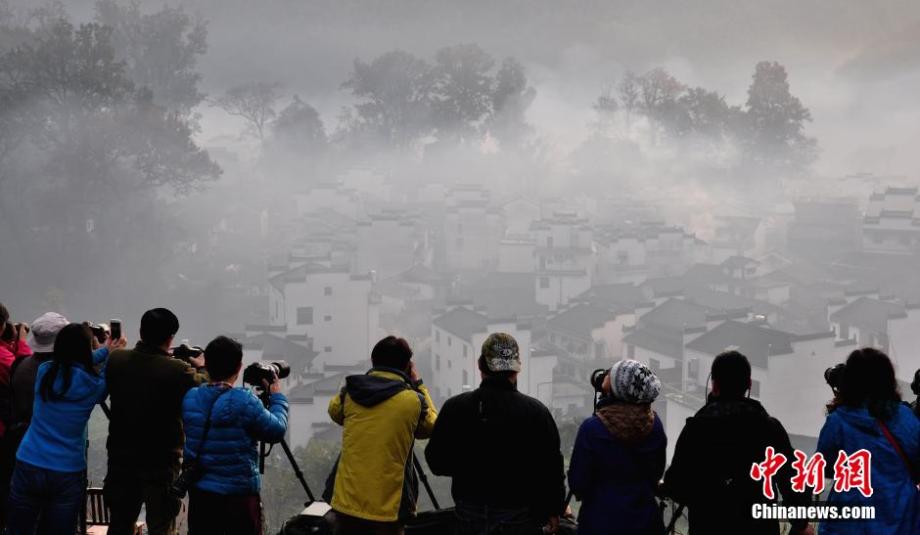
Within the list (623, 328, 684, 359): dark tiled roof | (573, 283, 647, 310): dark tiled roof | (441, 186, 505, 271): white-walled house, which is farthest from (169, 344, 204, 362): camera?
(441, 186, 505, 271): white-walled house

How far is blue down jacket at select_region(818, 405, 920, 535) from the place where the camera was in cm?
236

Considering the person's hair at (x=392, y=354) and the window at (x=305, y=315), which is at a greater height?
the window at (x=305, y=315)

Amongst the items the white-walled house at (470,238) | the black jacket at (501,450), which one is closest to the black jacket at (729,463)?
the black jacket at (501,450)

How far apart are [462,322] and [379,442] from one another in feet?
59.3

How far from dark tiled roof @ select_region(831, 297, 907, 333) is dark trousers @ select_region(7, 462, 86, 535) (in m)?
23.2

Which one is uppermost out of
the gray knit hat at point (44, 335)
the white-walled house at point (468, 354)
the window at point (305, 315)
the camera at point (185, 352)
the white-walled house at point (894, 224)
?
the white-walled house at point (894, 224)

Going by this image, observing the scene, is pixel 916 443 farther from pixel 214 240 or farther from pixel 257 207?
pixel 257 207

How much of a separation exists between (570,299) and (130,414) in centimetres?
2380

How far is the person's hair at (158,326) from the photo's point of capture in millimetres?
2678

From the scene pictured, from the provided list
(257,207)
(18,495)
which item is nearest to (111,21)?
(257,207)

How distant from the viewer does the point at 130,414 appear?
2.71m

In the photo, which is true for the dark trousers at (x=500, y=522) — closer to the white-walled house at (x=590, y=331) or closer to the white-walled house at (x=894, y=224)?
the white-walled house at (x=590, y=331)

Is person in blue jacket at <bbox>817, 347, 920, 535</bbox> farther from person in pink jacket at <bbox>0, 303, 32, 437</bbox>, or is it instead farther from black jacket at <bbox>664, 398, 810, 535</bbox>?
person in pink jacket at <bbox>0, 303, 32, 437</bbox>

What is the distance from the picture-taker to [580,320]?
23.1 m
